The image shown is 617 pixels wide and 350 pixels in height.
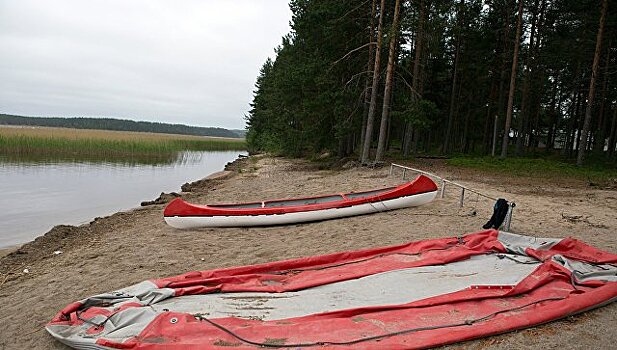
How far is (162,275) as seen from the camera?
18.0ft

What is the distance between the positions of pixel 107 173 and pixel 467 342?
863 inches

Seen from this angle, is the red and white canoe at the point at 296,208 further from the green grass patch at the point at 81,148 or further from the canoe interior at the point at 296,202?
the green grass patch at the point at 81,148

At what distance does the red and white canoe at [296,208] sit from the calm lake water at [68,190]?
12.9 ft

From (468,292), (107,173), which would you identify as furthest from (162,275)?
(107,173)

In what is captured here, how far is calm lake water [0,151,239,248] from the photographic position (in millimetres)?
10652

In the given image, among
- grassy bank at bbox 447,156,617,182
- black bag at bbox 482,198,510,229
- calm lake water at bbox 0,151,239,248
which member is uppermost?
grassy bank at bbox 447,156,617,182

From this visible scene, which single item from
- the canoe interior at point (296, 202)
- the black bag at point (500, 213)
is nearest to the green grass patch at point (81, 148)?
the canoe interior at point (296, 202)

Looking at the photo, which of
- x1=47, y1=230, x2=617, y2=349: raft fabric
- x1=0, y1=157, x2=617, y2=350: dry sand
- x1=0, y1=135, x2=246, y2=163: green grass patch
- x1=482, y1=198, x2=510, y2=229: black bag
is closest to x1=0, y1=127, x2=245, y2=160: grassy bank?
x1=0, y1=135, x2=246, y2=163: green grass patch

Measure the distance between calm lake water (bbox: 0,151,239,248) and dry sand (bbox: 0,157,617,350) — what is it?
1764 millimetres

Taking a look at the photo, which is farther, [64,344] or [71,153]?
[71,153]

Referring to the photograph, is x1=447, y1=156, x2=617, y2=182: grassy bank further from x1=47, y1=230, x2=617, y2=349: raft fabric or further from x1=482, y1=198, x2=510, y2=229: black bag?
x1=47, y1=230, x2=617, y2=349: raft fabric

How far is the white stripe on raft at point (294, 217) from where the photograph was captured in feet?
25.7

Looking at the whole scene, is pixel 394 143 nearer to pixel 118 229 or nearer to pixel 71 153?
pixel 71 153

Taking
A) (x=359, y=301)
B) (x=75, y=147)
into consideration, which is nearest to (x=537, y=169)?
(x=359, y=301)
